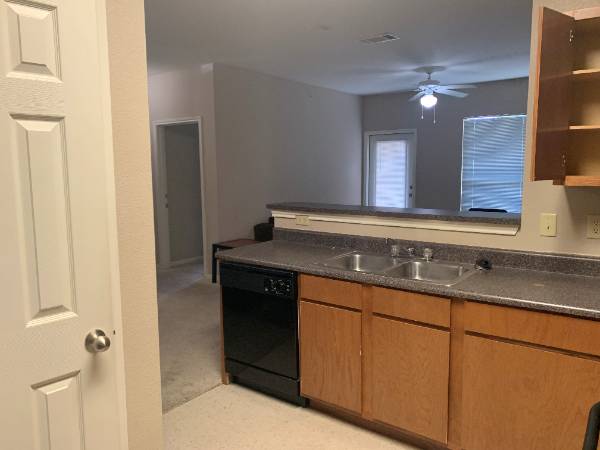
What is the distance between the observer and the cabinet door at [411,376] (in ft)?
7.25

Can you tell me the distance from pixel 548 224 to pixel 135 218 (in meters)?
2.00

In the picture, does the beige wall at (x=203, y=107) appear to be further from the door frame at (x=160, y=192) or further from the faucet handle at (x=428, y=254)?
the faucet handle at (x=428, y=254)

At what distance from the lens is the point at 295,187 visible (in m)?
7.02

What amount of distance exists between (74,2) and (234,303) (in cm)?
196

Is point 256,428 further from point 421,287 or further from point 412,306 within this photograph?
point 421,287

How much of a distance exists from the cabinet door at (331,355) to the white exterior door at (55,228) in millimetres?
1268

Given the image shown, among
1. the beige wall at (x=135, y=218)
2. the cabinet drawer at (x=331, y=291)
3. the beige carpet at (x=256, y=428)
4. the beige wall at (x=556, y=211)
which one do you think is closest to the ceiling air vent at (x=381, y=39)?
the beige wall at (x=556, y=211)

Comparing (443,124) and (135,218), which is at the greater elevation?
(443,124)

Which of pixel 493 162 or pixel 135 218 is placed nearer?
pixel 135 218

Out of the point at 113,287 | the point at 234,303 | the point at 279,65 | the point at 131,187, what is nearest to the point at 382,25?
the point at 279,65

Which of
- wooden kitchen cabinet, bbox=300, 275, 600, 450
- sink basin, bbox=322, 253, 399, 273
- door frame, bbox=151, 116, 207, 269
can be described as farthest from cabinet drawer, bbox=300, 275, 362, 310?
door frame, bbox=151, 116, 207, 269

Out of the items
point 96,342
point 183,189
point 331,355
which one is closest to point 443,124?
point 183,189

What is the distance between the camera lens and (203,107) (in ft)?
18.8

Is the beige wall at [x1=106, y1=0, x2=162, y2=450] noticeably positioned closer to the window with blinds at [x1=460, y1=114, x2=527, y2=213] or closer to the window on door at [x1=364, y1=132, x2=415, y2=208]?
the window with blinds at [x1=460, y1=114, x2=527, y2=213]
